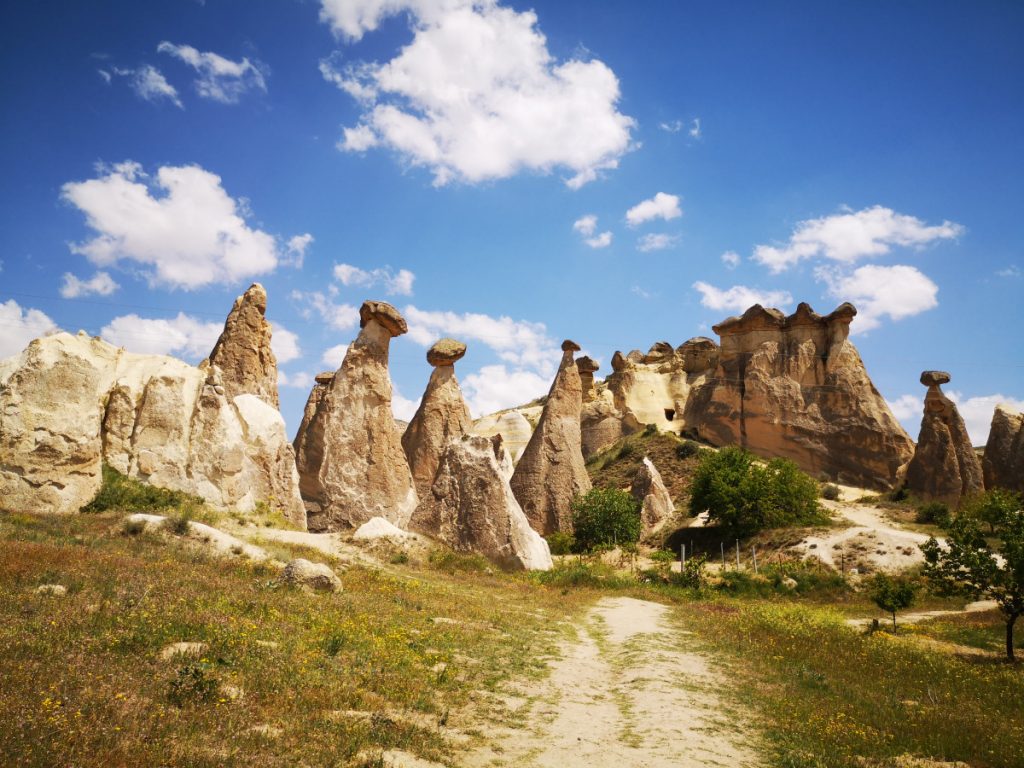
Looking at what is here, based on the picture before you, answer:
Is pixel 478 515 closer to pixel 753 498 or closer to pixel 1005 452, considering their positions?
pixel 753 498

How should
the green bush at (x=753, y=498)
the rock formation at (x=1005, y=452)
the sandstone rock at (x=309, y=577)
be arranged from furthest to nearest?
the rock formation at (x=1005, y=452), the green bush at (x=753, y=498), the sandstone rock at (x=309, y=577)

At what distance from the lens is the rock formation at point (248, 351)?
2617 cm

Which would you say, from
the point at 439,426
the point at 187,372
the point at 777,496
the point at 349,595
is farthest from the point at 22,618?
Answer: the point at 777,496

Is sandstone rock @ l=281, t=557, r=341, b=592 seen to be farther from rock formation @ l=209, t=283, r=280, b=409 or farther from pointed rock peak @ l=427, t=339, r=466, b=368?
pointed rock peak @ l=427, t=339, r=466, b=368

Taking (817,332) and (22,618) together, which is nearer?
(22,618)

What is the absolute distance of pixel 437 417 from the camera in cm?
3031

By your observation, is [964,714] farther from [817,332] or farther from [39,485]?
[817,332]

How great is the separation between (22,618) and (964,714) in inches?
356

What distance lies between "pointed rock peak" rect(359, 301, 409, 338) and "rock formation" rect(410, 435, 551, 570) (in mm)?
7075

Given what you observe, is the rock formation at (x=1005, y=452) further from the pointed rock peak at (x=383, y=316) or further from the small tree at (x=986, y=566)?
the pointed rock peak at (x=383, y=316)

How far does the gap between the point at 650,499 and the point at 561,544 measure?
7.04m

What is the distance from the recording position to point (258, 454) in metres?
18.9

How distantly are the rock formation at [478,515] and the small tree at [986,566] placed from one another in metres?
10.2

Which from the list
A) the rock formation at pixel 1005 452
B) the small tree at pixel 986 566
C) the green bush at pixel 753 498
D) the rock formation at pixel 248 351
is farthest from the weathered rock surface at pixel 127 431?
the rock formation at pixel 1005 452
